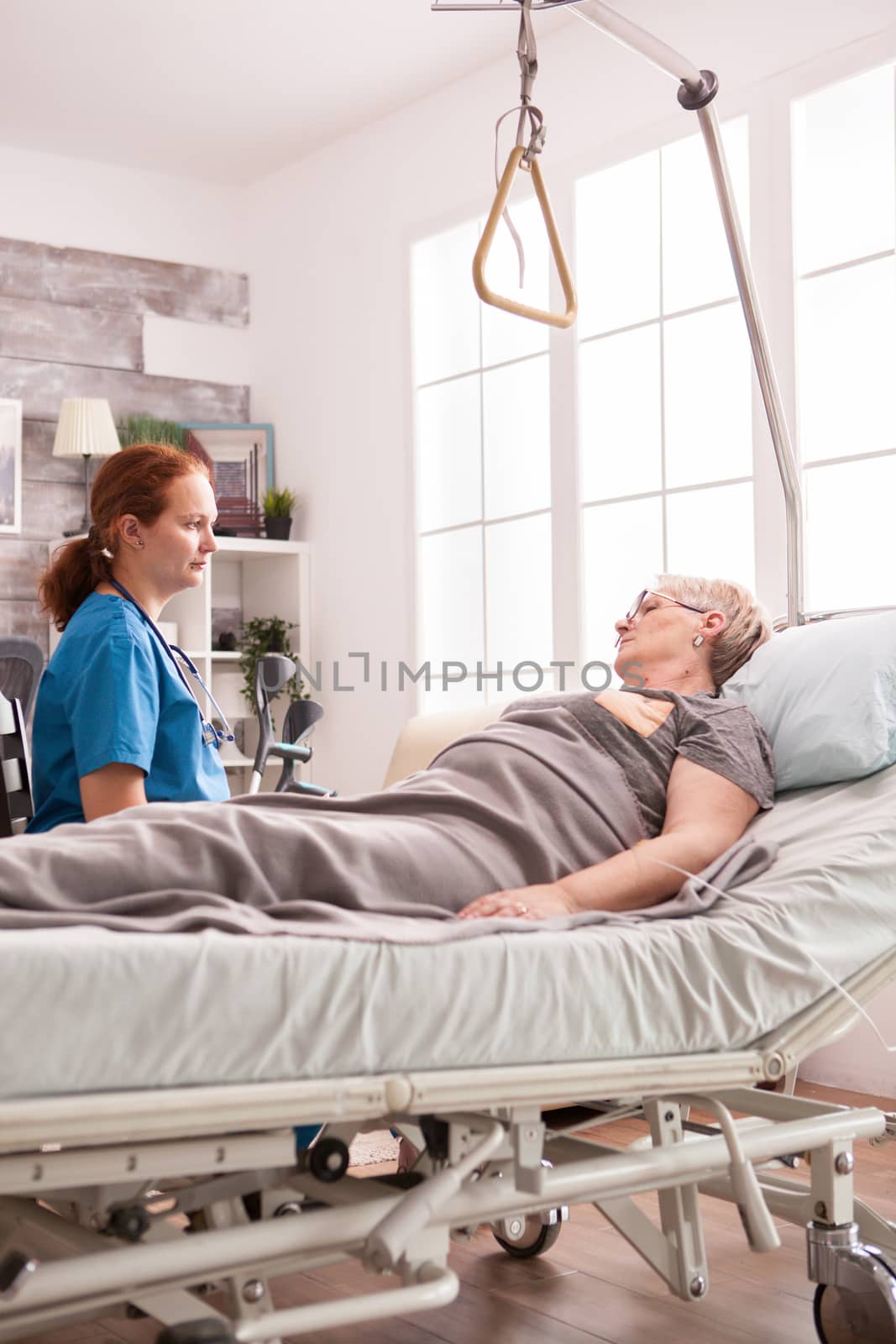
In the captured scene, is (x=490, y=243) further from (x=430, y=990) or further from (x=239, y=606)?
(x=239, y=606)

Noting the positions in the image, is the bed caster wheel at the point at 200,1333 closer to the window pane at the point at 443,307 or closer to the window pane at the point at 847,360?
the window pane at the point at 847,360

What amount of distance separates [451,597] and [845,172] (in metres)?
1.69

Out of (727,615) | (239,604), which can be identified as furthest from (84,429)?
(727,615)

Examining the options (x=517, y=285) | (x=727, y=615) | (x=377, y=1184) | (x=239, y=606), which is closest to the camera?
(x=377, y=1184)

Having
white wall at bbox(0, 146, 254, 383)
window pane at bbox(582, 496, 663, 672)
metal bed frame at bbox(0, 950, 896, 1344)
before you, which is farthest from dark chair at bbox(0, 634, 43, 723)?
metal bed frame at bbox(0, 950, 896, 1344)

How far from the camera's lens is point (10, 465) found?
452 cm

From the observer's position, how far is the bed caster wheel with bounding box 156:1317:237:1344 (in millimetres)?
1127

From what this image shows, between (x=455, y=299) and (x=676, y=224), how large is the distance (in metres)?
0.89

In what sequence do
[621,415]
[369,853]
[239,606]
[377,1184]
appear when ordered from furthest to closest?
[239,606] → [621,415] → [369,853] → [377,1184]

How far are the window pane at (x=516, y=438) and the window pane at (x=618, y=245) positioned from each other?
0.89ft

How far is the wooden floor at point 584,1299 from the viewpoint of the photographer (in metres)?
1.80

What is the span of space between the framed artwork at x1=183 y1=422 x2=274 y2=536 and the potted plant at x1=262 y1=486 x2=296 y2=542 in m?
0.09

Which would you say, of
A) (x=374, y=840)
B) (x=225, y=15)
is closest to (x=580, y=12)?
(x=374, y=840)

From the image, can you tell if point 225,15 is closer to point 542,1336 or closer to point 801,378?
point 801,378
